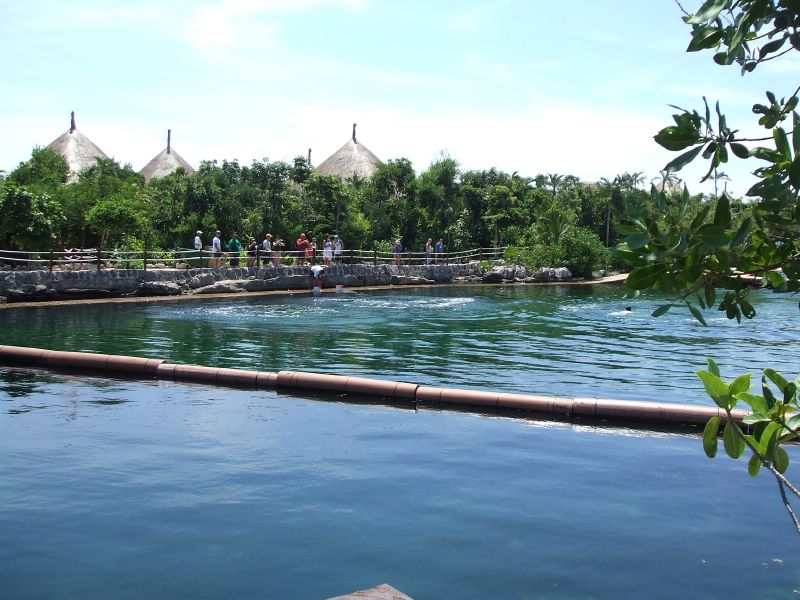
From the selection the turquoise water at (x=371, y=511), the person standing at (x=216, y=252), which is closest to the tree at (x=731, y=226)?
the turquoise water at (x=371, y=511)

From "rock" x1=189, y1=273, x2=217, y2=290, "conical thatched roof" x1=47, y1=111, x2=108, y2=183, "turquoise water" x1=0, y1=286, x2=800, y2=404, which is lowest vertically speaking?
"turquoise water" x1=0, y1=286, x2=800, y2=404

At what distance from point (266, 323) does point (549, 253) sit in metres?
22.6

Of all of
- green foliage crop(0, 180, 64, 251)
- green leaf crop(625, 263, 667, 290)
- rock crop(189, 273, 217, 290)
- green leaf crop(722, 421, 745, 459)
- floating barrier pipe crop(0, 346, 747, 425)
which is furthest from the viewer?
rock crop(189, 273, 217, 290)

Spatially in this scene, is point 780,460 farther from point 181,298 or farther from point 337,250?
point 337,250

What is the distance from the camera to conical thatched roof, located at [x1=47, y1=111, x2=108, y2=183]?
3774 cm

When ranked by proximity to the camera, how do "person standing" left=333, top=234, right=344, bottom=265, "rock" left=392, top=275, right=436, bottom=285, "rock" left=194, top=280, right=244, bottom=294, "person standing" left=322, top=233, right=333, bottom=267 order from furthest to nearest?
"rock" left=392, top=275, right=436, bottom=285 → "person standing" left=333, top=234, right=344, bottom=265 → "person standing" left=322, top=233, right=333, bottom=267 → "rock" left=194, top=280, right=244, bottom=294

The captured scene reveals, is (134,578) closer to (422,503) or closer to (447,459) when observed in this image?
(422,503)

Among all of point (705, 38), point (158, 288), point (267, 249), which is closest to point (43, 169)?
point (267, 249)

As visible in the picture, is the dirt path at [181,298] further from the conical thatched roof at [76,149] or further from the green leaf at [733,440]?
the green leaf at [733,440]

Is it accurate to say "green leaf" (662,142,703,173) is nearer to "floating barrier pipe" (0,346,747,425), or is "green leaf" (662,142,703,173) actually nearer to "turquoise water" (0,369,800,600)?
"turquoise water" (0,369,800,600)

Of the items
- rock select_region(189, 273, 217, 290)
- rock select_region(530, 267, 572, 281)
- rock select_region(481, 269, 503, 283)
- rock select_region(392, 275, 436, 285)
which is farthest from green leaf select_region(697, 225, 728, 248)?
rock select_region(530, 267, 572, 281)

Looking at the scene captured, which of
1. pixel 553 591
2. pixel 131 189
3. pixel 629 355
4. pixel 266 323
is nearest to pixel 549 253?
pixel 131 189

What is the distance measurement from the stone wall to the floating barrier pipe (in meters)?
10.4

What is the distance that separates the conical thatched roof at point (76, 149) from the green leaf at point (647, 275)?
37.9 m
